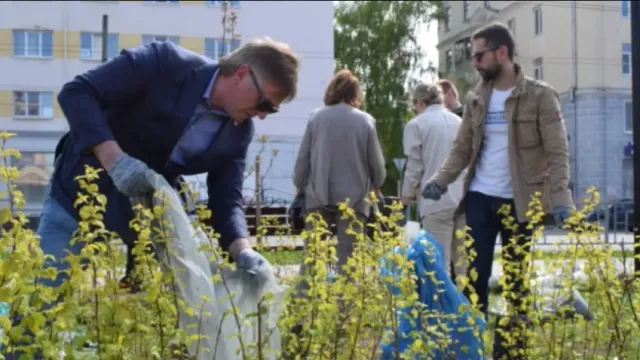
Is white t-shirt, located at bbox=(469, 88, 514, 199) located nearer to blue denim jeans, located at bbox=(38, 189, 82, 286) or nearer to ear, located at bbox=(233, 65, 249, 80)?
ear, located at bbox=(233, 65, 249, 80)

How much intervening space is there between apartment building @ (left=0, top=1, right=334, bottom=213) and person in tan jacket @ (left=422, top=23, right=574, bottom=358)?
2326cm

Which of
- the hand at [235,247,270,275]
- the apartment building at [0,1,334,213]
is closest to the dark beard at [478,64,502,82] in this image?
the hand at [235,247,270,275]

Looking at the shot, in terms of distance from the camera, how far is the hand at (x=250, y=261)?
2764mm

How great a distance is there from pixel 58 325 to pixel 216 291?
623mm

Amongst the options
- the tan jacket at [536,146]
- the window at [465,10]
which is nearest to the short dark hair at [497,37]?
the tan jacket at [536,146]

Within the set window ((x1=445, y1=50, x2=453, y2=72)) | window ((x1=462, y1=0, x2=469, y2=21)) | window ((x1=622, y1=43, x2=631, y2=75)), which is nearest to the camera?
window ((x1=622, y1=43, x2=631, y2=75))

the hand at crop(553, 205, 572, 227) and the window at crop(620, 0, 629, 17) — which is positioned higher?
the window at crop(620, 0, 629, 17)

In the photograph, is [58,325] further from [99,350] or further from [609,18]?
[609,18]

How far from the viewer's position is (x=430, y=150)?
20.4 feet

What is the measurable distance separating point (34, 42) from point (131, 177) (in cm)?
2940

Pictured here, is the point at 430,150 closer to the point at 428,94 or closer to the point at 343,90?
the point at 428,94

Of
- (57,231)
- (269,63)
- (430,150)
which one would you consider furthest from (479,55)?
(57,231)

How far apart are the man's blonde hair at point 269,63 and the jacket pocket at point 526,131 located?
158cm

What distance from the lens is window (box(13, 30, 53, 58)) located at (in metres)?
30.3
